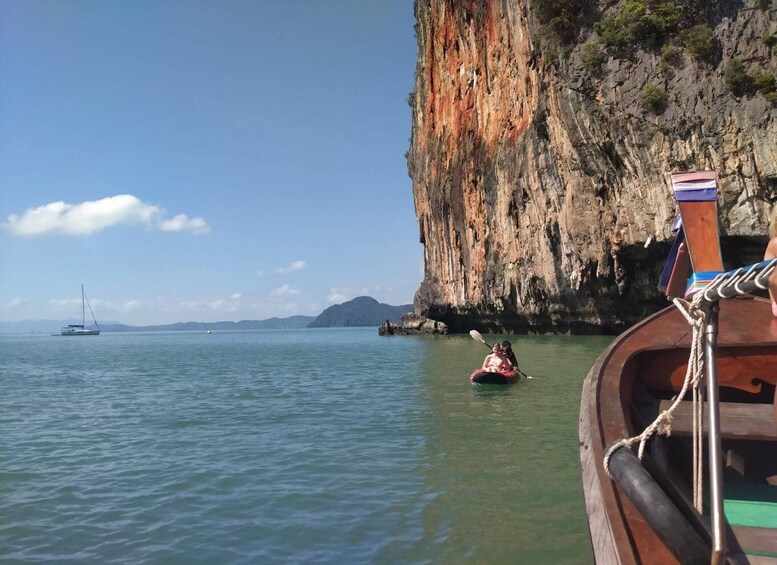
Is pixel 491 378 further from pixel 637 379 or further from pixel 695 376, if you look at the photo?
pixel 695 376

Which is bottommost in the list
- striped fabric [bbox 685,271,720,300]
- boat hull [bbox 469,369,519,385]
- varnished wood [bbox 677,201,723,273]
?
boat hull [bbox 469,369,519,385]

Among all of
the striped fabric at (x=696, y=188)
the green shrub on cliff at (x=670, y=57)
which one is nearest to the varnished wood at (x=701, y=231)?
the striped fabric at (x=696, y=188)

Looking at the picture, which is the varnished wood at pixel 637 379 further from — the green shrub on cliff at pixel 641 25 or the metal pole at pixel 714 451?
the green shrub on cliff at pixel 641 25

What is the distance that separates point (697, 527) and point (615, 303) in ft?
99.3

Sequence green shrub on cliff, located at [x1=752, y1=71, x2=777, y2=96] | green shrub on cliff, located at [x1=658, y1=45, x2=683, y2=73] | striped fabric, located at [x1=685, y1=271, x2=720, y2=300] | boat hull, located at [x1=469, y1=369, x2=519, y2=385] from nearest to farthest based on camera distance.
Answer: striped fabric, located at [x1=685, y1=271, x2=720, y2=300], boat hull, located at [x1=469, y1=369, x2=519, y2=385], green shrub on cliff, located at [x1=752, y1=71, x2=777, y2=96], green shrub on cliff, located at [x1=658, y1=45, x2=683, y2=73]

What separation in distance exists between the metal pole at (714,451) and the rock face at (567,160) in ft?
68.9

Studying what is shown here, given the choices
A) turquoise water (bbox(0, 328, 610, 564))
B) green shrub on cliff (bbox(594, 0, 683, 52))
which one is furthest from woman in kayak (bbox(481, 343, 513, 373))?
green shrub on cliff (bbox(594, 0, 683, 52))

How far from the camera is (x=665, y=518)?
2.50 metres

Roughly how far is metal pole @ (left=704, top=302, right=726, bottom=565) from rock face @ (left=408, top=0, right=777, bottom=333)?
21006mm

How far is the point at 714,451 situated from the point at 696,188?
4.57ft

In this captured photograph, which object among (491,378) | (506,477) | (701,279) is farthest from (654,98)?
(701,279)

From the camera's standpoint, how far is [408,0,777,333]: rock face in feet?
69.7

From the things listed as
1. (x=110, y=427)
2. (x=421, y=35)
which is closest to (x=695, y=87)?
(x=110, y=427)

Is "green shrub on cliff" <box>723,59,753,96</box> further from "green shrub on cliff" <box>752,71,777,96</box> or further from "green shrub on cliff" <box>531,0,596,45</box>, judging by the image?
"green shrub on cliff" <box>531,0,596,45</box>
